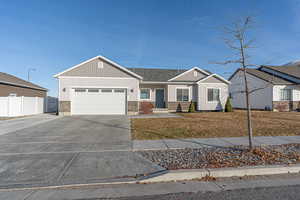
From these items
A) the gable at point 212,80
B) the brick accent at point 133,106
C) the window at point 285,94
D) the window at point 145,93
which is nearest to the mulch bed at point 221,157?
the brick accent at point 133,106

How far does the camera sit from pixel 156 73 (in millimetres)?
18219

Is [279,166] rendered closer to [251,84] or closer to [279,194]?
[279,194]

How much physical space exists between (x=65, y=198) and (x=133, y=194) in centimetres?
116

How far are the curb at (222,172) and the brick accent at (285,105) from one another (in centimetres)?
1775

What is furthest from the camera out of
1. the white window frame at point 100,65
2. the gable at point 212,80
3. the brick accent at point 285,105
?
the brick accent at point 285,105

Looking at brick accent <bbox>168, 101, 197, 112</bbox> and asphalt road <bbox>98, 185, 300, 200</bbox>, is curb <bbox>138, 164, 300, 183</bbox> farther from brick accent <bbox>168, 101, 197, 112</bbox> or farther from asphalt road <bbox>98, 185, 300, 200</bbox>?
brick accent <bbox>168, 101, 197, 112</bbox>

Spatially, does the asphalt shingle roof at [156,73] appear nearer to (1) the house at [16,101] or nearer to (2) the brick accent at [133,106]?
(2) the brick accent at [133,106]

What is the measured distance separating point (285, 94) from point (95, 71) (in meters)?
21.9

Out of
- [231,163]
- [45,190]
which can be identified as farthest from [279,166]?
[45,190]

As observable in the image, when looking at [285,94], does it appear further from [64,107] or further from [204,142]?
[64,107]

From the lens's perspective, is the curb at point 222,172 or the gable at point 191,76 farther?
the gable at point 191,76

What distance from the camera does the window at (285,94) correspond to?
17562 mm

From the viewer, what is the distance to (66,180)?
119 inches

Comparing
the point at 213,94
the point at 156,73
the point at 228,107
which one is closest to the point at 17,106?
the point at 156,73
